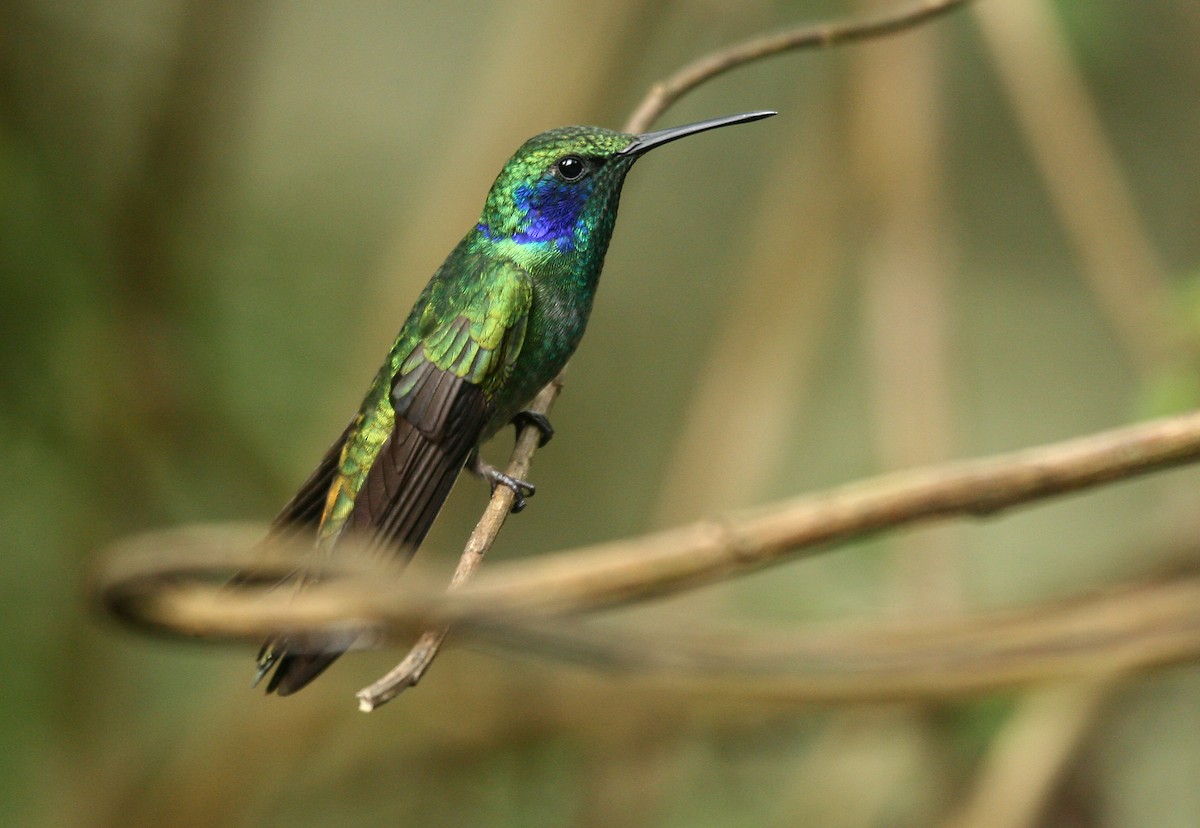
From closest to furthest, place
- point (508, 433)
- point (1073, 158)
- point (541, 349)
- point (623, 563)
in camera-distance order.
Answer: point (623, 563) → point (541, 349) → point (1073, 158) → point (508, 433)

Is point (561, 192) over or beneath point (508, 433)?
beneath

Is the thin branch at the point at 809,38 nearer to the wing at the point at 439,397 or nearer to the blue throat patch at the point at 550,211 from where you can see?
the blue throat patch at the point at 550,211

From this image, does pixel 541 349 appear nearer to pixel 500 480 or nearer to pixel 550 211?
pixel 550 211

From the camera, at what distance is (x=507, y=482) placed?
1.46 meters

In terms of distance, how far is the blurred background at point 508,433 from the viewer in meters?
2.67

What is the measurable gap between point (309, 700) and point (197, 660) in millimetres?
1057

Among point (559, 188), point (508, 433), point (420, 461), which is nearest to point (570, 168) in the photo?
point (559, 188)

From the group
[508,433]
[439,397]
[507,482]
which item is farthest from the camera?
[508,433]

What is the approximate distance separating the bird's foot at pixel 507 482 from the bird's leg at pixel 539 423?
8 cm

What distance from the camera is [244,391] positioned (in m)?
3.28

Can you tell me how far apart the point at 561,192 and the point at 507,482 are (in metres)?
0.61

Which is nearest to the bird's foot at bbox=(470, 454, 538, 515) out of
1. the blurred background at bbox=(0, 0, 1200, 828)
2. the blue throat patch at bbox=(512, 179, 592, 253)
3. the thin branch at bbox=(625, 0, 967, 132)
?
the blue throat patch at bbox=(512, 179, 592, 253)

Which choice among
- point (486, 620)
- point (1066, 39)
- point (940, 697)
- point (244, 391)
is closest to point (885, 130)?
point (1066, 39)

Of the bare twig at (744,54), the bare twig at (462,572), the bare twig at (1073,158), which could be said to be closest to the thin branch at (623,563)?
the bare twig at (462,572)
